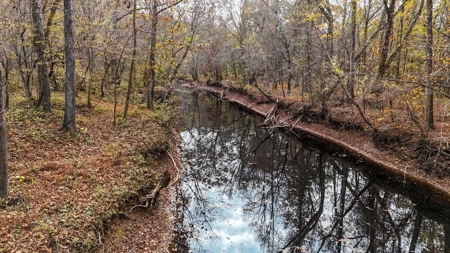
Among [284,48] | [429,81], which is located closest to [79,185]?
[429,81]

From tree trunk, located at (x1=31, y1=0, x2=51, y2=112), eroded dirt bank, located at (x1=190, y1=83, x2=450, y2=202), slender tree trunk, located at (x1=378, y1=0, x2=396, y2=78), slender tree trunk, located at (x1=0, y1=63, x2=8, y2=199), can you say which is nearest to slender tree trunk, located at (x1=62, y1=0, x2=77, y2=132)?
tree trunk, located at (x1=31, y1=0, x2=51, y2=112)

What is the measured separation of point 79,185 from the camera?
773cm

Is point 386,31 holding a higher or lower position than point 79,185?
higher

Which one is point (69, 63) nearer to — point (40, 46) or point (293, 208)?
point (40, 46)

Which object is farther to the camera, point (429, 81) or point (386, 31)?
point (386, 31)

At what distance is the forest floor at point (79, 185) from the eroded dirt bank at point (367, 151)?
1056 centimetres

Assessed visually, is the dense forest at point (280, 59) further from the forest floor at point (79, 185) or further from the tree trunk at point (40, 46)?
the forest floor at point (79, 185)

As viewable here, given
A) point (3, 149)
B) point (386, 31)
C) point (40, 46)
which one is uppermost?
point (386, 31)

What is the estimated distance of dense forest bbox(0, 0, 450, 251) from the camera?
11.5 meters

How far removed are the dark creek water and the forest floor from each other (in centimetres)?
126

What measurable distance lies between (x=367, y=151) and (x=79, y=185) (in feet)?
47.8

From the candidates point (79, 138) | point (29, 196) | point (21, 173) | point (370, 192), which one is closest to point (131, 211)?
point (29, 196)

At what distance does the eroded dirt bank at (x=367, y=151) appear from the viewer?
459 inches

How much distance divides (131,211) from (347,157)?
488 inches
